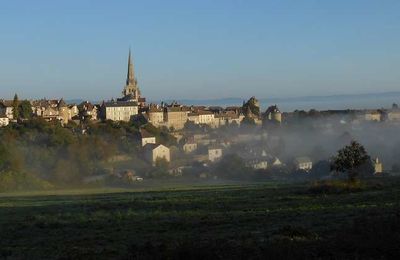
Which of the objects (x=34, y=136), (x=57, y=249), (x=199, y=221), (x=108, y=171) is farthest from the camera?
(x=34, y=136)

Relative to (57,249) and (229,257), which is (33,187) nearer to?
(57,249)


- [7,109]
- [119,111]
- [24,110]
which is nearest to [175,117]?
[119,111]

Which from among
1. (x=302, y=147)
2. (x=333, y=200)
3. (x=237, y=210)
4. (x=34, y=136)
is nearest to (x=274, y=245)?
(x=237, y=210)

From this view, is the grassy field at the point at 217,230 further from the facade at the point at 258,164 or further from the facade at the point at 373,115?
the facade at the point at 373,115

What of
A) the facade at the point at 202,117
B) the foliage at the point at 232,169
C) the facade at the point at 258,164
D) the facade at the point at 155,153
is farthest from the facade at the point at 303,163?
the facade at the point at 202,117

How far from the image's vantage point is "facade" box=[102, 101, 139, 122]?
479 feet

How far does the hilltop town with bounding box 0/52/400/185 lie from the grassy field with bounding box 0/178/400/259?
5196cm

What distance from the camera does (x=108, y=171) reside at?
7956cm

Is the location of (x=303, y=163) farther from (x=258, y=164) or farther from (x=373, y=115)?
(x=373, y=115)

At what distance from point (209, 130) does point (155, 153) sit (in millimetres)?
49631

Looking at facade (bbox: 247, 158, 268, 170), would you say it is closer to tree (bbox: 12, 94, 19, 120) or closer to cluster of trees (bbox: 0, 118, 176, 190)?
cluster of trees (bbox: 0, 118, 176, 190)

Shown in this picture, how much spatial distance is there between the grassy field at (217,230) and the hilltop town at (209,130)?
51960mm

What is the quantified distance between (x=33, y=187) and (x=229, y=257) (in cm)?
5559

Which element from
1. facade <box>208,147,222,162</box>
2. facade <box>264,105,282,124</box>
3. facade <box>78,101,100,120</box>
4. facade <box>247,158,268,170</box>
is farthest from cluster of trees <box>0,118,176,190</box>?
facade <box>264,105,282,124</box>
